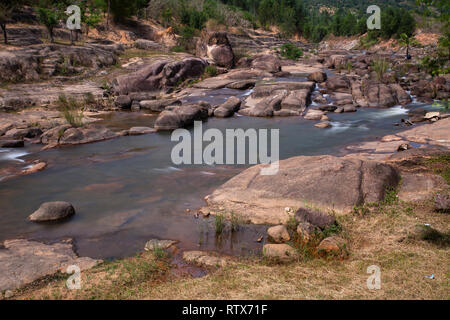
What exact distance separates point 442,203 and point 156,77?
22438mm

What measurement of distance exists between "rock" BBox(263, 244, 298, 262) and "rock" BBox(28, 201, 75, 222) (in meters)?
5.01

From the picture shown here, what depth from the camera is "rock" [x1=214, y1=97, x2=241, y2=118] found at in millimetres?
20578

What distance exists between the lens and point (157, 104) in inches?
873

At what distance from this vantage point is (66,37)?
35.0 m

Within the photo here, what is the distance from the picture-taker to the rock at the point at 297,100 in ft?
68.6

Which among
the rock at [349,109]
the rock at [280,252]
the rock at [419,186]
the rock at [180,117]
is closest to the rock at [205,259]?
the rock at [280,252]

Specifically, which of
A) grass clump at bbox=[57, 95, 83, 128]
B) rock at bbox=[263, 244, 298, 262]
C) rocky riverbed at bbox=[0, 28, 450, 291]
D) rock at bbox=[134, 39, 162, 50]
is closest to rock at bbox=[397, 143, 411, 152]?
rocky riverbed at bbox=[0, 28, 450, 291]

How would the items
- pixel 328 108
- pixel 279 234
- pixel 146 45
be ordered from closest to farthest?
pixel 279 234, pixel 328 108, pixel 146 45

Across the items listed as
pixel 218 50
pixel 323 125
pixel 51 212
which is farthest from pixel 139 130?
pixel 218 50

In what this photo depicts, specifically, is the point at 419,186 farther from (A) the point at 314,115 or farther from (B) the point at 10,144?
(B) the point at 10,144

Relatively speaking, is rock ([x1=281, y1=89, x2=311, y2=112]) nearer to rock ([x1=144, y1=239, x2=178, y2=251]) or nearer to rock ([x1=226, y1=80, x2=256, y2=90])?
rock ([x1=226, y1=80, x2=256, y2=90])
